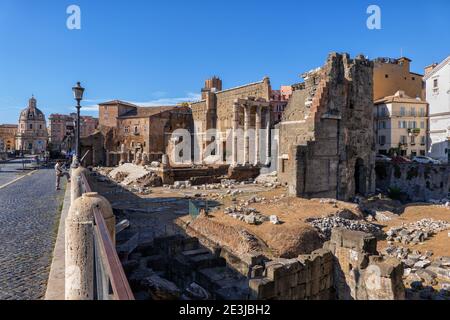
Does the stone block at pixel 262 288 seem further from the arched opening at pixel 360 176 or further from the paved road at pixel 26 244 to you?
the arched opening at pixel 360 176

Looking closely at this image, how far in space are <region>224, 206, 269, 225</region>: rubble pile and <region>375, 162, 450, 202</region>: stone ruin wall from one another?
19.9m

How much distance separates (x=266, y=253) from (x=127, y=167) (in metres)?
25.3

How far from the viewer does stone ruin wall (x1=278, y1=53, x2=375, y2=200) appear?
805 inches

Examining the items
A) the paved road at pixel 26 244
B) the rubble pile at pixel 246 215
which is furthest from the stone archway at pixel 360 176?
the paved road at pixel 26 244

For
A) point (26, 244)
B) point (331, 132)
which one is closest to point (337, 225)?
point (331, 132)

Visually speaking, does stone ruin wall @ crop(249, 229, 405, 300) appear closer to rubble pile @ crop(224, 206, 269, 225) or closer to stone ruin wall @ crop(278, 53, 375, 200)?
rubble pile @ crop(224, 206, 269, 225)

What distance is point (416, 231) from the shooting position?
1403cm

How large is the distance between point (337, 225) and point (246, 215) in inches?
148

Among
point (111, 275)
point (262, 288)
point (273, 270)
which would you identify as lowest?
point (262, 288)

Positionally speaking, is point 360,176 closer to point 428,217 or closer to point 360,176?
point 360,176

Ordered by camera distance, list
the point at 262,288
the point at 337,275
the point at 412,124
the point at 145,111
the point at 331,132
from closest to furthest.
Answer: the point at 262,288, the point at 337,275, the point at 331,132, the point at 412,124, the point at 145,111

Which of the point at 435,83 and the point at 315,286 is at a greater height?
the point at 435,83
